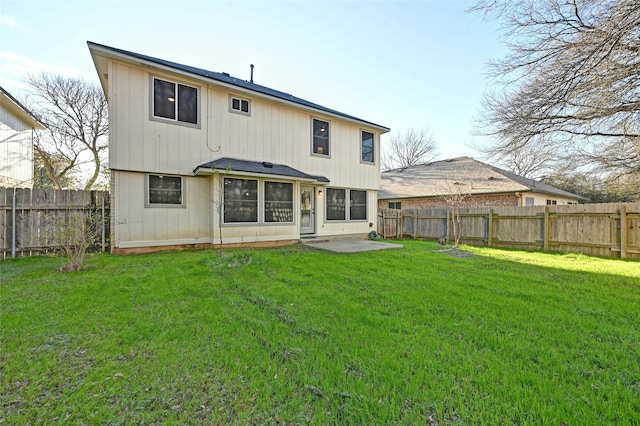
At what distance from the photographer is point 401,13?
7762mm

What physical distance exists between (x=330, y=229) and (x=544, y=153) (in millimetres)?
8270

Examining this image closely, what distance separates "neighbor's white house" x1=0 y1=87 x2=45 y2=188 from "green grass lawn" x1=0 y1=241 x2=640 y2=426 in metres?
9.12

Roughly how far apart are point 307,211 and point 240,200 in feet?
10.1

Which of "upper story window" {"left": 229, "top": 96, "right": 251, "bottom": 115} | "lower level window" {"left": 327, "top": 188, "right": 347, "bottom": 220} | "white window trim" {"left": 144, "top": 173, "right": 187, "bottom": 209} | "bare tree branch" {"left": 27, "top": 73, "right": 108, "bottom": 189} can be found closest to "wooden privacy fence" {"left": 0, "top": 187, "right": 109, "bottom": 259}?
"white window trim" {"left": 144, "top": 173, "right": 187, "bottom": 209}

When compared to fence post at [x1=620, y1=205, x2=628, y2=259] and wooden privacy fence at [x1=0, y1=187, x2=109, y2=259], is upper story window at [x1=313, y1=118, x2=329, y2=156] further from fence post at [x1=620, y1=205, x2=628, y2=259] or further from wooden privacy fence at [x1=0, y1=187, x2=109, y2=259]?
fence post at [x1=620, y1=205, x2=628, y2=259]

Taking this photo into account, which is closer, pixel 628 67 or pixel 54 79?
pixel 628 67

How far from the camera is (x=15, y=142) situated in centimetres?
1156

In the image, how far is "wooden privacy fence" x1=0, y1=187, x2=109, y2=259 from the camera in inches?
269

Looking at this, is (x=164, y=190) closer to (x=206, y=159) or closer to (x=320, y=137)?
(x=206, y=159)

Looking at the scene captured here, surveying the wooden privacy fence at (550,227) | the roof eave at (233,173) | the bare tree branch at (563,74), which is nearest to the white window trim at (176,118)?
the roof eave at (233,173)

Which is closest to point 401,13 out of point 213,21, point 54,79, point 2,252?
point 213,21

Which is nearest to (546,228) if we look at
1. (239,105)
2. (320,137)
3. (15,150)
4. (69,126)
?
(320,137)

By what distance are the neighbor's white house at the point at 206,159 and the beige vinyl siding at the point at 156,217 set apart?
24 mm

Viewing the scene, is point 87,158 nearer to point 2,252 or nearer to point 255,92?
point 2,252
